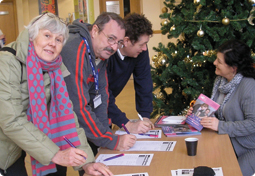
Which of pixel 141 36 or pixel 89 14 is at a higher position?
pixel 89 14

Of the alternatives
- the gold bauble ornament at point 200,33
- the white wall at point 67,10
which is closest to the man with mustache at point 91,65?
the gold bauble ornament at point 200,33

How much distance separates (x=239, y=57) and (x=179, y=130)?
766mm

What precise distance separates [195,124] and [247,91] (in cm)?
45

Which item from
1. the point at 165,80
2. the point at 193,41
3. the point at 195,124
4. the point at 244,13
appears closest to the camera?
the point at 195,124

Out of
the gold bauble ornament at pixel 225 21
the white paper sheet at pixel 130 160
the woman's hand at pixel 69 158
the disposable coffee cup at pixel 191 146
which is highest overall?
the gold bauble ornament at pixel 225 21

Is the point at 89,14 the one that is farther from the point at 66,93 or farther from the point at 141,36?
the point at 66,93

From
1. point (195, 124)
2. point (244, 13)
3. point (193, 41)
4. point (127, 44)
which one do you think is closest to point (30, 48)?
point (127, 44)

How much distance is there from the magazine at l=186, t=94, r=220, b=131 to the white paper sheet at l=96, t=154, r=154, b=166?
0.55 metres

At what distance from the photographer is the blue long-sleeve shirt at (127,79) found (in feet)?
6.95

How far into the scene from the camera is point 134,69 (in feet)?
7.74

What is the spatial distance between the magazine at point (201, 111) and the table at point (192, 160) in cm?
22

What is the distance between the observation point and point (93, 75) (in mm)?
1687

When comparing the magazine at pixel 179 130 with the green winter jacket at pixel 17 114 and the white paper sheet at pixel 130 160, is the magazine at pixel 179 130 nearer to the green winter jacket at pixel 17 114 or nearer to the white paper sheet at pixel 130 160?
the white paper sheet at pixel 130 160

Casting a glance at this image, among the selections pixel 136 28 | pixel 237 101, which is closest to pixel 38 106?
pixel 136 28
